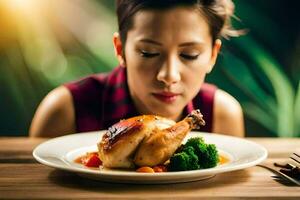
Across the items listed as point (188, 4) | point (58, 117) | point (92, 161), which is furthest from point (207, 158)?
point (58, 117)

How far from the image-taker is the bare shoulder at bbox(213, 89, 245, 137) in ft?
8.50

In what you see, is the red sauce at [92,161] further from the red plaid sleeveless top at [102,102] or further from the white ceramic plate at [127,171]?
the red plaid sleeveless top at [102,102]

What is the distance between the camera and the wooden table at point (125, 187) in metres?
1.09

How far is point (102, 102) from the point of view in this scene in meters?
2.49

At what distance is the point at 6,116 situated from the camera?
309cm

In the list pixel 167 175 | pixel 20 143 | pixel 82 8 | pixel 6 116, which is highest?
pixel 82 8

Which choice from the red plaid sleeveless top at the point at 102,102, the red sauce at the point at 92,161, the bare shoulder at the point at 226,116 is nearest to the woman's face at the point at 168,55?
the red plaid sleeveless top at the point at 102,102

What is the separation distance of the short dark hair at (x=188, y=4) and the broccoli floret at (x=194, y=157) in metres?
0.95

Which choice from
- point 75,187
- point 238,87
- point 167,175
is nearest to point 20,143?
point 75,187

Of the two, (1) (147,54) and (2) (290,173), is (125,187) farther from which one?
(1) (147,54)

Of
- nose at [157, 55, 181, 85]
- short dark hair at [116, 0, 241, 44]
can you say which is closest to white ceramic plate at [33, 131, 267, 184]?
nose at [157, 55, 181, 85]

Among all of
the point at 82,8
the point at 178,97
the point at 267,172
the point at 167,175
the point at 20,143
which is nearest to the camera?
the point at 167,175

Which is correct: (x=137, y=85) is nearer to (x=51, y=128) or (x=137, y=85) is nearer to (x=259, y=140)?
(x=51, y=128)

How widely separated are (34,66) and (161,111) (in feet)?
3.93
